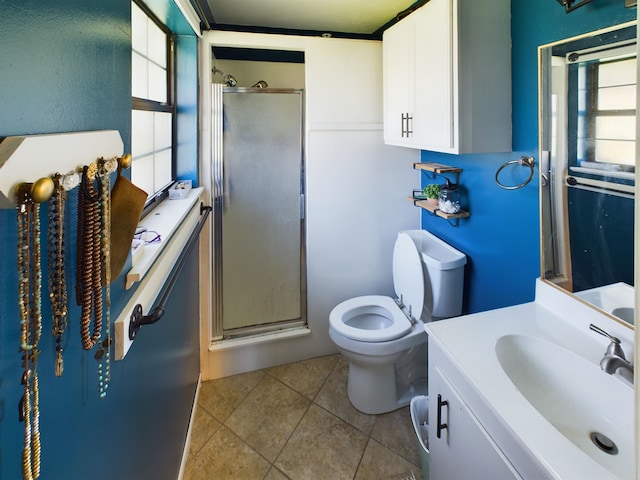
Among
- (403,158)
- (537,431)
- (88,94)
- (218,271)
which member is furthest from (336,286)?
(88,94)

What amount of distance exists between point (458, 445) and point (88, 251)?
3.91ft

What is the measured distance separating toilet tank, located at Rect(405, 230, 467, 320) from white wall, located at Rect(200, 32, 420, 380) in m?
0.58

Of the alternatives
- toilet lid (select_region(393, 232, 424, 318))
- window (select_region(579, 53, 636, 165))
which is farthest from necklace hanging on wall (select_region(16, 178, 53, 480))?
toilet lid (select_region(393, 232, 424, 318))

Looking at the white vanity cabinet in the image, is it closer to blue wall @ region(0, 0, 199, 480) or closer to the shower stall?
blue wall @ region(0, 0, 199, 480)

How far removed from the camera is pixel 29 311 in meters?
0.46

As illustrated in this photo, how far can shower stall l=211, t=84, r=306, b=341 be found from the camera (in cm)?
224

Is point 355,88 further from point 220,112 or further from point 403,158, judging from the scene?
point 220,112

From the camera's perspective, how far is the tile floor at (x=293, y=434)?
1.64 meters

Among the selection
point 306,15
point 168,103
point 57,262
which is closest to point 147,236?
point 57,262

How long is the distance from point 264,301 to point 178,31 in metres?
1.74

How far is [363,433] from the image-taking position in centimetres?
185

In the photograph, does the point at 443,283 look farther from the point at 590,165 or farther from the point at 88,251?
the point at 88,251

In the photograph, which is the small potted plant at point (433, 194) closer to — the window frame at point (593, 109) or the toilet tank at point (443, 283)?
the toilet tank at point (443, 283)

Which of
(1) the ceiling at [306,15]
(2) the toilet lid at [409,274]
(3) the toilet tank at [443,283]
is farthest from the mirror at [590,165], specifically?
(1) the ceiling at [306,15]
